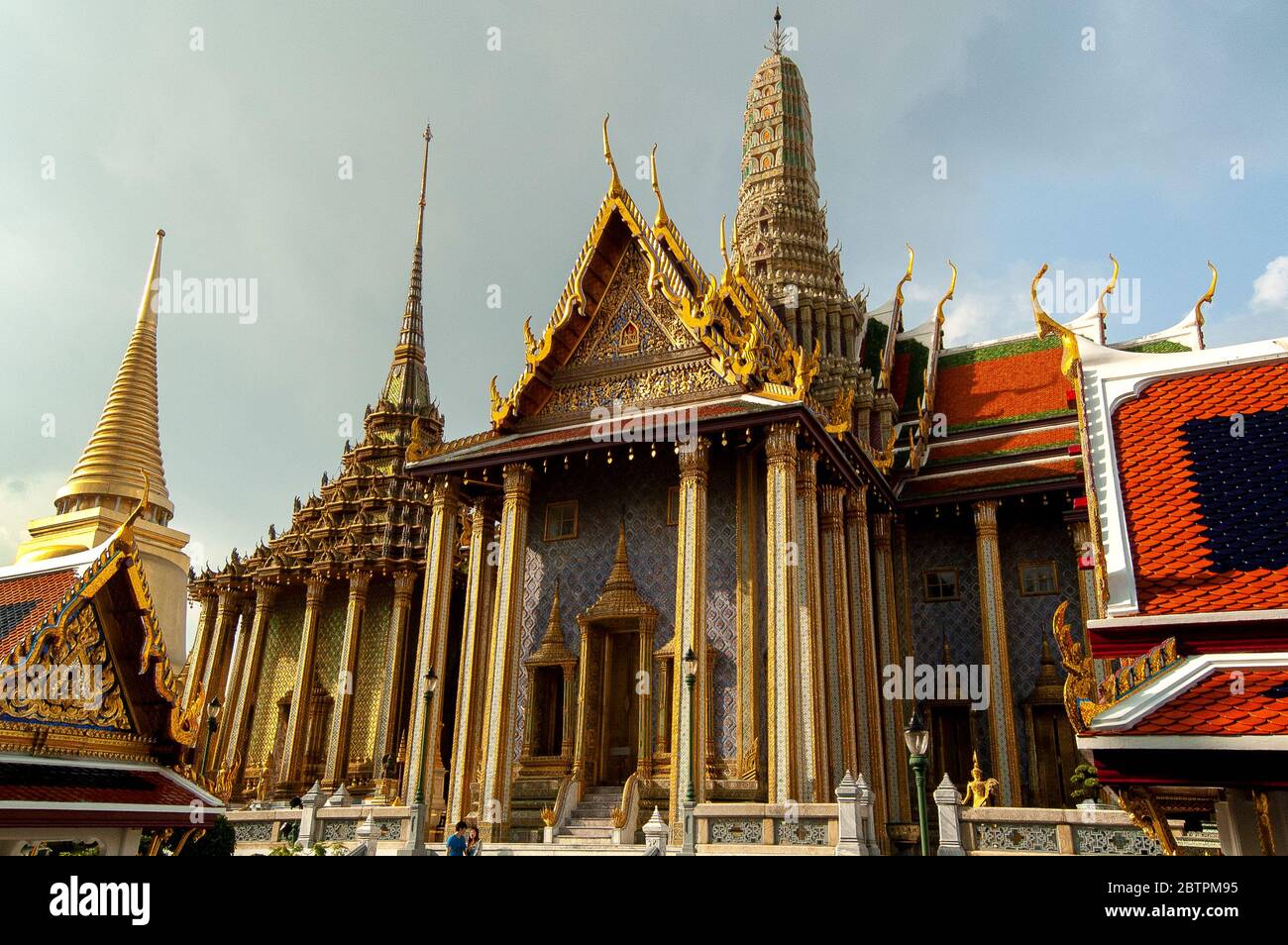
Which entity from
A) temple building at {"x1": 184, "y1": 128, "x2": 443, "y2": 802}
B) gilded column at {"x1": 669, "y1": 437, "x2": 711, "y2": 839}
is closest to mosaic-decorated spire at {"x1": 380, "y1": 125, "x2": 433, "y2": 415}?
temple building at {"x1": 184, "y1": 128, "x2": 443, "y2": 802}

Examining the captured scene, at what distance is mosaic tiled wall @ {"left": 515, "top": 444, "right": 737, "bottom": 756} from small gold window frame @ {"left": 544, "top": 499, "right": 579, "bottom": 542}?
3.4 inches

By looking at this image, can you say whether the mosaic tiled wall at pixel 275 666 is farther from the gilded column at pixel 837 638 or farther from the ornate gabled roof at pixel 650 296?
the gilded column at pixel 837 638

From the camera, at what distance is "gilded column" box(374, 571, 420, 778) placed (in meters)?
21.8

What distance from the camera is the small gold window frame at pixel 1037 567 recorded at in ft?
61.9

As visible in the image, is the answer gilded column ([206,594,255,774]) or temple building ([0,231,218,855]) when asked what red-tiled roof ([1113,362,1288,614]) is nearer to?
temple building ([0,231,218,855])

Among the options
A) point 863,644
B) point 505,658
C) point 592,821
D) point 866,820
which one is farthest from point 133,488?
point 866,820

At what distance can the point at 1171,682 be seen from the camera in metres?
4.58

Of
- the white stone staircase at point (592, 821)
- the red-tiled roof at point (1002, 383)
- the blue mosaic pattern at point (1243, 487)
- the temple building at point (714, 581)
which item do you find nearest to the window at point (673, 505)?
the temple building at point (714, 581)

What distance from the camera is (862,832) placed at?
11391mm

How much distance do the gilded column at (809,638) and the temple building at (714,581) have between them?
0.06 m
